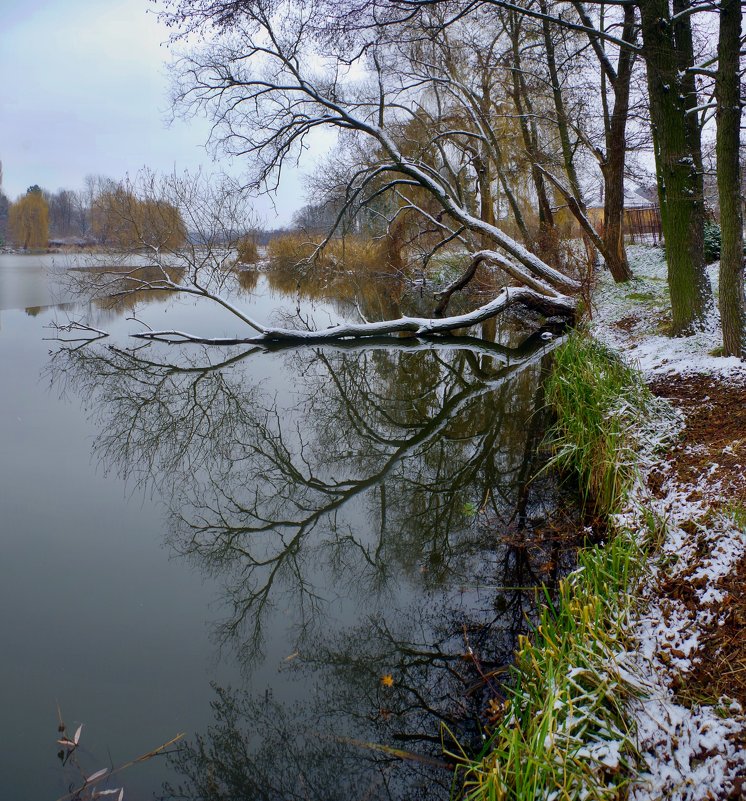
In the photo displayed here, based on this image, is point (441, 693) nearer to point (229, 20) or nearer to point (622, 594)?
point (622, 594)

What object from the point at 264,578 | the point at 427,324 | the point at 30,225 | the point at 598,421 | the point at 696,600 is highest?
the point at 30,225

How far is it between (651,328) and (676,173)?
8.96 feet

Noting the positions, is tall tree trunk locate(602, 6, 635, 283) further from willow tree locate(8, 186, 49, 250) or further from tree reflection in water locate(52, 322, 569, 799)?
willow tree locate(8, 186, 49, 250)

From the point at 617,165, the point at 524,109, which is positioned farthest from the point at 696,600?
the point at 524,109

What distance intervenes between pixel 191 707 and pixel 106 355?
10.9 meters

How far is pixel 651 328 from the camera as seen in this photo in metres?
9.14

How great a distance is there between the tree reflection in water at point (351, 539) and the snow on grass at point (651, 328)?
5.12 ft

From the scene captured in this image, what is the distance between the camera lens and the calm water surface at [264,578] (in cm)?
293

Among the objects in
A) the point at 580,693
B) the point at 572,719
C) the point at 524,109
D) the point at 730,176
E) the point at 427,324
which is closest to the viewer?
the point at 572,719

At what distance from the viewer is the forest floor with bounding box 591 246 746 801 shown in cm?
213

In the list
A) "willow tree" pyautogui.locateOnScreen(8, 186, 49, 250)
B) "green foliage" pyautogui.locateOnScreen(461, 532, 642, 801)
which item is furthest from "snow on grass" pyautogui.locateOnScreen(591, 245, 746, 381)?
"willow tree" pyautogui.locateOnScreen(8, 186, 49, 250)

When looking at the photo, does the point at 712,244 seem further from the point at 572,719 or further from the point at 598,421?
the point at 572,719

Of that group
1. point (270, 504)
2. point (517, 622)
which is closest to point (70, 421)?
point (270, 504)

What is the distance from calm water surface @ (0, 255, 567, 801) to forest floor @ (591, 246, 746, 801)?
35.5 inches
